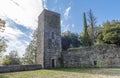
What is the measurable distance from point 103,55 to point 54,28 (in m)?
7.53

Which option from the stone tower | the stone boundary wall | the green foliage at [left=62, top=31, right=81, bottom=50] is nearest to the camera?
the stone boundary wall

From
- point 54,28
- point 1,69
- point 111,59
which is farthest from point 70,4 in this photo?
point 1,69

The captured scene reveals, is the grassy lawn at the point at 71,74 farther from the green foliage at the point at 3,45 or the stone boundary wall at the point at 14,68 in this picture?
the green foliage at the point at 3,45

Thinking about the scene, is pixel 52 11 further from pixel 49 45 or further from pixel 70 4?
pixel 49 45

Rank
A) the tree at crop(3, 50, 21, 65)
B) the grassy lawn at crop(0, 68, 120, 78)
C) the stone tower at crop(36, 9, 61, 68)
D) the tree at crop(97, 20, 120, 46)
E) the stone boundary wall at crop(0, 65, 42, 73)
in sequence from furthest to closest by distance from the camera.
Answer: the tree at crop(3, 50, 21, 65), the stone tower at crop(36, 9, 61, 68), the tree at crop(97, 20, 120, 46), the stone boundary wall at crop(0, 65, 42, 73), the grassy lawn at crop(0, 68, 120, 78)

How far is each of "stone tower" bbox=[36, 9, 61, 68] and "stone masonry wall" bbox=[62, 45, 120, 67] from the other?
1492 millimetres

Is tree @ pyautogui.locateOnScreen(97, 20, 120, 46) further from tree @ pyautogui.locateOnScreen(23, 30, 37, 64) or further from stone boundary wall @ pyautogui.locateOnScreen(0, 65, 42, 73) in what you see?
tree @ pyautogui.locateOnScreen(23, 30, 37, 64)

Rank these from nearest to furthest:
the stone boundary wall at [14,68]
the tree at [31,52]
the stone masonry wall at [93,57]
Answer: the stone boundary wall at [14,68] < the stone masonry wall at [93,57] < the tree at [31,52]

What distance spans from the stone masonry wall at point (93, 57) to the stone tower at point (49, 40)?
1.49m

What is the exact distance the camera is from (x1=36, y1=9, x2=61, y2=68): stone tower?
62.9 ft

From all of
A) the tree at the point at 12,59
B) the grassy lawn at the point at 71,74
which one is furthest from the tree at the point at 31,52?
the grassy lawn at the point at 71,74

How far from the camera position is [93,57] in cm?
1783

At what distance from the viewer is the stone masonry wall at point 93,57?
1658 cm

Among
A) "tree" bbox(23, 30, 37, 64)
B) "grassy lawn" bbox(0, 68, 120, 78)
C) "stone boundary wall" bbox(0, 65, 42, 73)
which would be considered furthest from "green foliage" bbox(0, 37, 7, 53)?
Result: "tree" bbox(23, 30, 37, 64)
